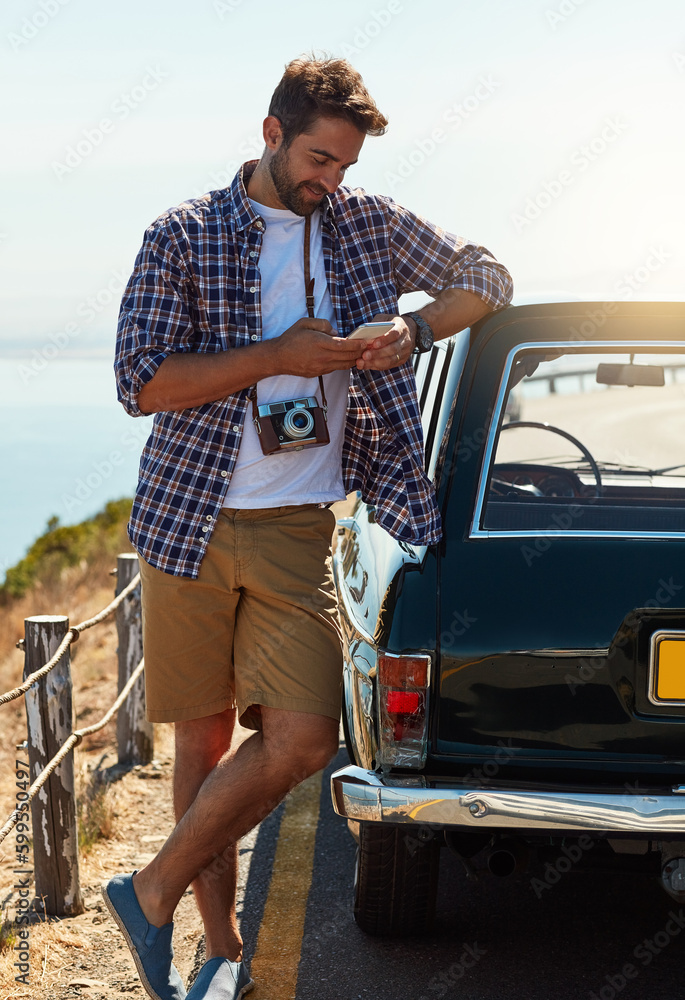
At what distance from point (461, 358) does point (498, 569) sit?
0.65 meters

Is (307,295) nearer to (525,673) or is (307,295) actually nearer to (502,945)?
(525,673)

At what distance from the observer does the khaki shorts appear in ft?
9.18

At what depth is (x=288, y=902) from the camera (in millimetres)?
3621

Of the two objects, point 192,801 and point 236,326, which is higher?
point 236,326

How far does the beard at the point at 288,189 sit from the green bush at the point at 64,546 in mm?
12715

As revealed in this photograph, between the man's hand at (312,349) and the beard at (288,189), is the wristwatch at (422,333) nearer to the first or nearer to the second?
the man's hand at (312,349)

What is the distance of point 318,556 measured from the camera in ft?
9.55

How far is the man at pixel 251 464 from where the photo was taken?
2.72 meters

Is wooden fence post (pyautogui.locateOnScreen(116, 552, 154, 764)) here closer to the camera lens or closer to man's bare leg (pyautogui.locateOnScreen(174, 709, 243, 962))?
man's bare leg (pyautogui.locateOnScreen(174, 709, 243, 962))

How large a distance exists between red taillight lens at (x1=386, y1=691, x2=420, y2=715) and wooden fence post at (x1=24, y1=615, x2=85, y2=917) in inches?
54.6

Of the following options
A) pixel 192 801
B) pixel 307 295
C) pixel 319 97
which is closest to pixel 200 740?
pixel 192 801

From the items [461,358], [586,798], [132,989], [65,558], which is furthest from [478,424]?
[65,558]

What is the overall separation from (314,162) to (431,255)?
0.47 meters

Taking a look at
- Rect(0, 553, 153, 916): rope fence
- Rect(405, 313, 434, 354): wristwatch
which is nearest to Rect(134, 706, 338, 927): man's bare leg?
Rect(0, 553, 153, 916): rope fence
